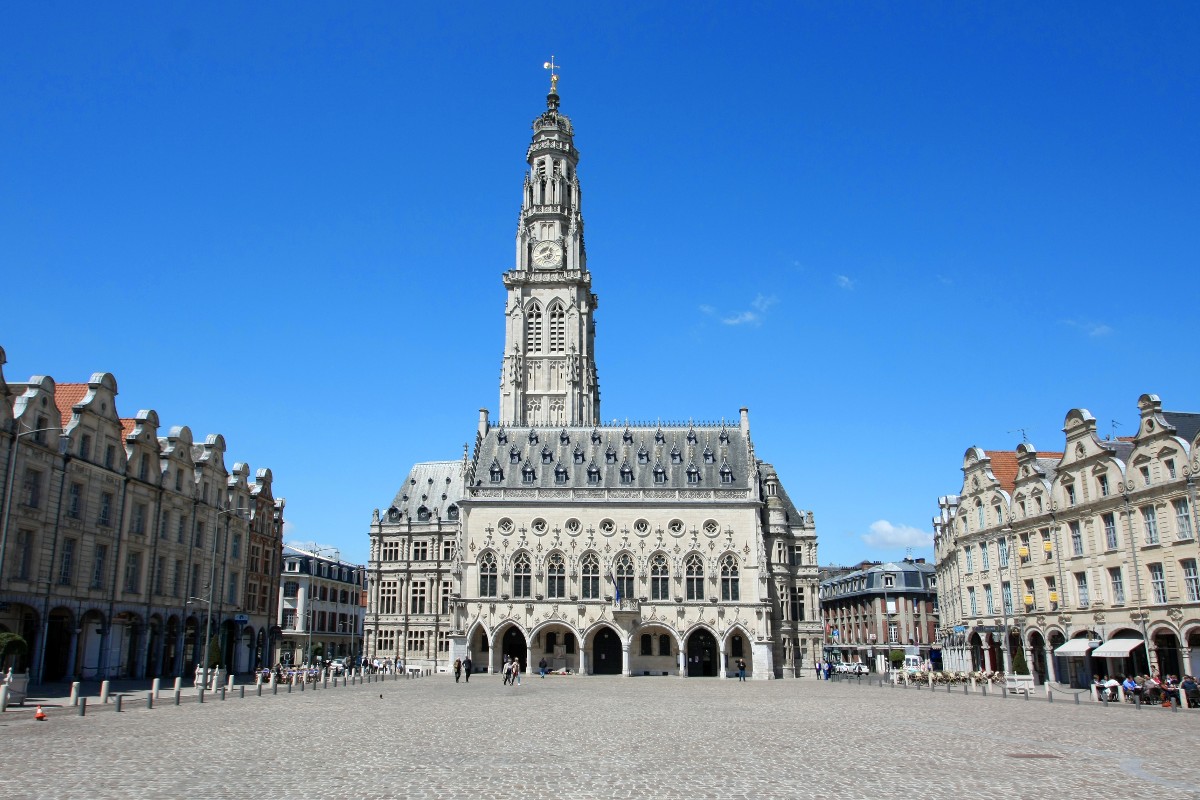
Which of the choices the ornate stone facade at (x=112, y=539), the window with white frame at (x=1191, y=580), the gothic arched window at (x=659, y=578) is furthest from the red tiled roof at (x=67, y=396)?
the window with white frame at (x=1191, y=580)

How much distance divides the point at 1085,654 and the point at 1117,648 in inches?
126

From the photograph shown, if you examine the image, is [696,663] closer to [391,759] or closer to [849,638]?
[849,638]

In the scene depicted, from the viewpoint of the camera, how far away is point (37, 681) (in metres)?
39.0

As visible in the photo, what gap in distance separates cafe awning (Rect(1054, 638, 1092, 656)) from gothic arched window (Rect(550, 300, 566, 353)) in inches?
2219

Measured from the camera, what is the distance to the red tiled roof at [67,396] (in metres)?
44.6

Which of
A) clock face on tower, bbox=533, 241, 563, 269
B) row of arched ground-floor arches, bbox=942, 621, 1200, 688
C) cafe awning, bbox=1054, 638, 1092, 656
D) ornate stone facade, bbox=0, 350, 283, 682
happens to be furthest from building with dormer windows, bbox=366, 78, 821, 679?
clock face on tower, bbox=533, 241, 563, 269

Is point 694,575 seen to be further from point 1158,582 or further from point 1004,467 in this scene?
point 1158,582

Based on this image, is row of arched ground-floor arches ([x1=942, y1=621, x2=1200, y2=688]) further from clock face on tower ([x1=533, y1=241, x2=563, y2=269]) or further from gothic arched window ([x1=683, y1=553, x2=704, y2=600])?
clock face on tower ([x1=533, y1=241, x2=563, y2=269])

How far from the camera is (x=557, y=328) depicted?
93375 millimetres

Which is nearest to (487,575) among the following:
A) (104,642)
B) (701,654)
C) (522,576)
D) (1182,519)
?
(522,576)

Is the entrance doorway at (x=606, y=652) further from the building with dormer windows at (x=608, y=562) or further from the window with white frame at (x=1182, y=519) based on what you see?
the window with white frame at (x=1182, y=519)

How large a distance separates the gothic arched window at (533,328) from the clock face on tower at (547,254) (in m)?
5.02

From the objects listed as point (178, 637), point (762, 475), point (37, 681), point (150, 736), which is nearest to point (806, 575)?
point (762, 475)

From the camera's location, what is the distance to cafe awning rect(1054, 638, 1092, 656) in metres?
43.6
